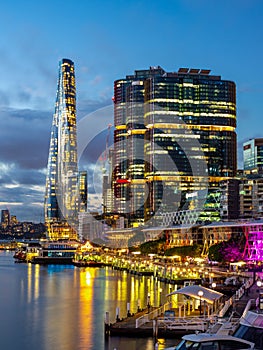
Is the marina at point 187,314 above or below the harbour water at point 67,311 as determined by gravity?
above

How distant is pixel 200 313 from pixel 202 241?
334 ft

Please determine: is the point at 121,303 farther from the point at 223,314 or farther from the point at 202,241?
the point at 202,241

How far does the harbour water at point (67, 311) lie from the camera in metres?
43.3

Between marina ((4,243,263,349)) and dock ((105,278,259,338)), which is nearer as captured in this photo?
marina ((4,243,263,349))

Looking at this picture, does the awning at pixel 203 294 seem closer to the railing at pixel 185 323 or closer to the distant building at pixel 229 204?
the railing at pixel 185 323

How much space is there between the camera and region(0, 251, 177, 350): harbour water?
43.3 m

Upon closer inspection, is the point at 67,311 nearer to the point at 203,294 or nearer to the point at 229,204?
the point at 203,294

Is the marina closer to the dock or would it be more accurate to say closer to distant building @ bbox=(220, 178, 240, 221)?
the dock

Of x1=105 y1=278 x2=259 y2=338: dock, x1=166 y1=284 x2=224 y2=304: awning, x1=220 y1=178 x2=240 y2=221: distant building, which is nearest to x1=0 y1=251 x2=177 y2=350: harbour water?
x1=105 y1=278 x2=259 y2=338: dock

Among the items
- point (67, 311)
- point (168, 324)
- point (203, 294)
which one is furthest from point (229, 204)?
point (168, 324)

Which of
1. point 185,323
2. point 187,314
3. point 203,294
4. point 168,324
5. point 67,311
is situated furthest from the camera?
point 67,311

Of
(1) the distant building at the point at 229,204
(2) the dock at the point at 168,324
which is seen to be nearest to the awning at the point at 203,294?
(2) the dock at the point at 168,324

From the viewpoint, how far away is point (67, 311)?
61.8 m

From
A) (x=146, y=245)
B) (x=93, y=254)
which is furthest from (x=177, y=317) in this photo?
(x=93, y=254)
